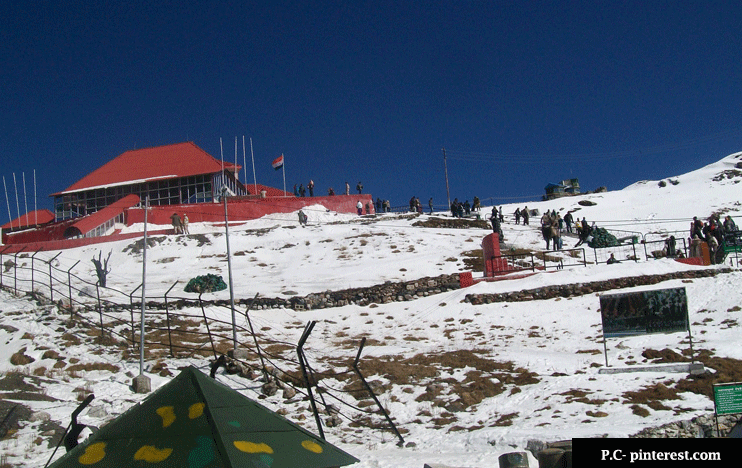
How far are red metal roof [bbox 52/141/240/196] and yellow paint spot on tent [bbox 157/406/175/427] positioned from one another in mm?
42604

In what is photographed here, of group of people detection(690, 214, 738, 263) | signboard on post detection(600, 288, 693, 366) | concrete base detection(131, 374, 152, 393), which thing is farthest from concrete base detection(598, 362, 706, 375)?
group of people detection(690, 214, 738, 263)

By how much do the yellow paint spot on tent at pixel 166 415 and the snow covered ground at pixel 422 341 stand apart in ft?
16.3

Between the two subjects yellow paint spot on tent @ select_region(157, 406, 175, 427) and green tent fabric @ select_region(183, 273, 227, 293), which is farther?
green tent fabric @ select_region(183, 273, 227, 293)

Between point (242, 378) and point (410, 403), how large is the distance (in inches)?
168

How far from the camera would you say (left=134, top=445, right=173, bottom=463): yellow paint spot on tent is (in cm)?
379

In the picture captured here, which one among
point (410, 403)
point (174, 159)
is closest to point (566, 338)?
point (410, 403)

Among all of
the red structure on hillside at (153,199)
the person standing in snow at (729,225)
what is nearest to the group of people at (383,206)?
the red structure on hillside at (153,199)

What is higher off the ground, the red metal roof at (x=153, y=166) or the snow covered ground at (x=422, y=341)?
the red metal roof at (x=153, y=166)

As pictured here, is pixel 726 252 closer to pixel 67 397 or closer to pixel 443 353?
pixel 443 353

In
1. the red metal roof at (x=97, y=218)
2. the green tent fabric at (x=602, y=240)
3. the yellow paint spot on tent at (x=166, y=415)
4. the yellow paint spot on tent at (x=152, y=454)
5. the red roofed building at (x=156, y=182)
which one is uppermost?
the red roofed building at (x=156, y=182)

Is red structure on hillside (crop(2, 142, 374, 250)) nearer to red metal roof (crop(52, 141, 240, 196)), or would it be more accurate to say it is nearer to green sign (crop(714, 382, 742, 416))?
red metal roof (crop(52, 141, 240, 196))

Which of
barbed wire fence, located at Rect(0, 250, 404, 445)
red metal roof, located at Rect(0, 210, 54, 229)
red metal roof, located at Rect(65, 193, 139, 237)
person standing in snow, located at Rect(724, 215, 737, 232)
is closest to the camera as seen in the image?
barbed wire fence, located at Rect(0, 250, 404, 445)

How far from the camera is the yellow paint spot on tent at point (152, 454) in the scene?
12.4 feet

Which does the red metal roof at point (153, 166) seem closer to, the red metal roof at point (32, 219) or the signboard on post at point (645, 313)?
the red metal roof at point (32, 219)
